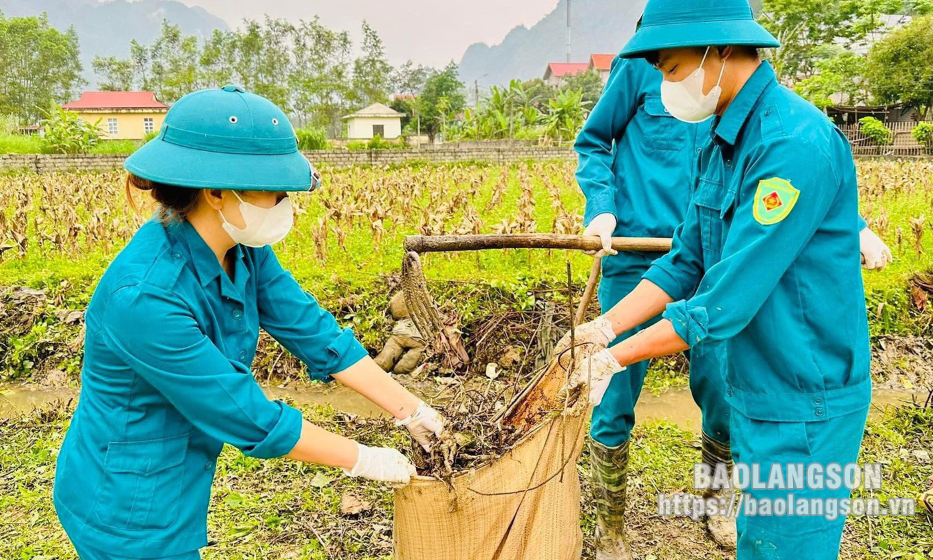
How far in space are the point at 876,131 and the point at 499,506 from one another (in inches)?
970

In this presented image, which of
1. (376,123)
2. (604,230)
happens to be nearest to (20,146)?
(376,123)

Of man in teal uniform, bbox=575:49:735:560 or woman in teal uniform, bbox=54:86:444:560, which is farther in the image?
man in teal uniform, bbox=575:49:735:560

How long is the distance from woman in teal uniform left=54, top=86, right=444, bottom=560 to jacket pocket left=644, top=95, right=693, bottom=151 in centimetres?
136

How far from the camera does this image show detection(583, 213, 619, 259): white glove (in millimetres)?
2334

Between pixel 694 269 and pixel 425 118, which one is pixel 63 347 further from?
pixel 425 118

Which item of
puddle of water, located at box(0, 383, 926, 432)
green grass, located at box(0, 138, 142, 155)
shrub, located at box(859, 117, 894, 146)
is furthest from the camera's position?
shrub, located at box(859, 117, 894, 146)

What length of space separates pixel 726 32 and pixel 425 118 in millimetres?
41207

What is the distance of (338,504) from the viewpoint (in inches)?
121

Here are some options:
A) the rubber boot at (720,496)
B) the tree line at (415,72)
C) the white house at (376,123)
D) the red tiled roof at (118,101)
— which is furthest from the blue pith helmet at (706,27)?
the white house at (376,123)

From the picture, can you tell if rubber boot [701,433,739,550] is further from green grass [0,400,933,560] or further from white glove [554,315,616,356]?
white glove [554,315,616,356]

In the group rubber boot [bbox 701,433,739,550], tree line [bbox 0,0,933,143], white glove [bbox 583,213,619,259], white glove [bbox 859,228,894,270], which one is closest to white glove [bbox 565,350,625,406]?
white glove [bbox 583,213,619,259]

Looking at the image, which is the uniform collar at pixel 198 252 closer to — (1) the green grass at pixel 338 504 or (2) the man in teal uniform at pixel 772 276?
(2) the man in teal uniform at pixel 772 276

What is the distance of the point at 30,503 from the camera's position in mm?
3072

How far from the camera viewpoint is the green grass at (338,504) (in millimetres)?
2734
